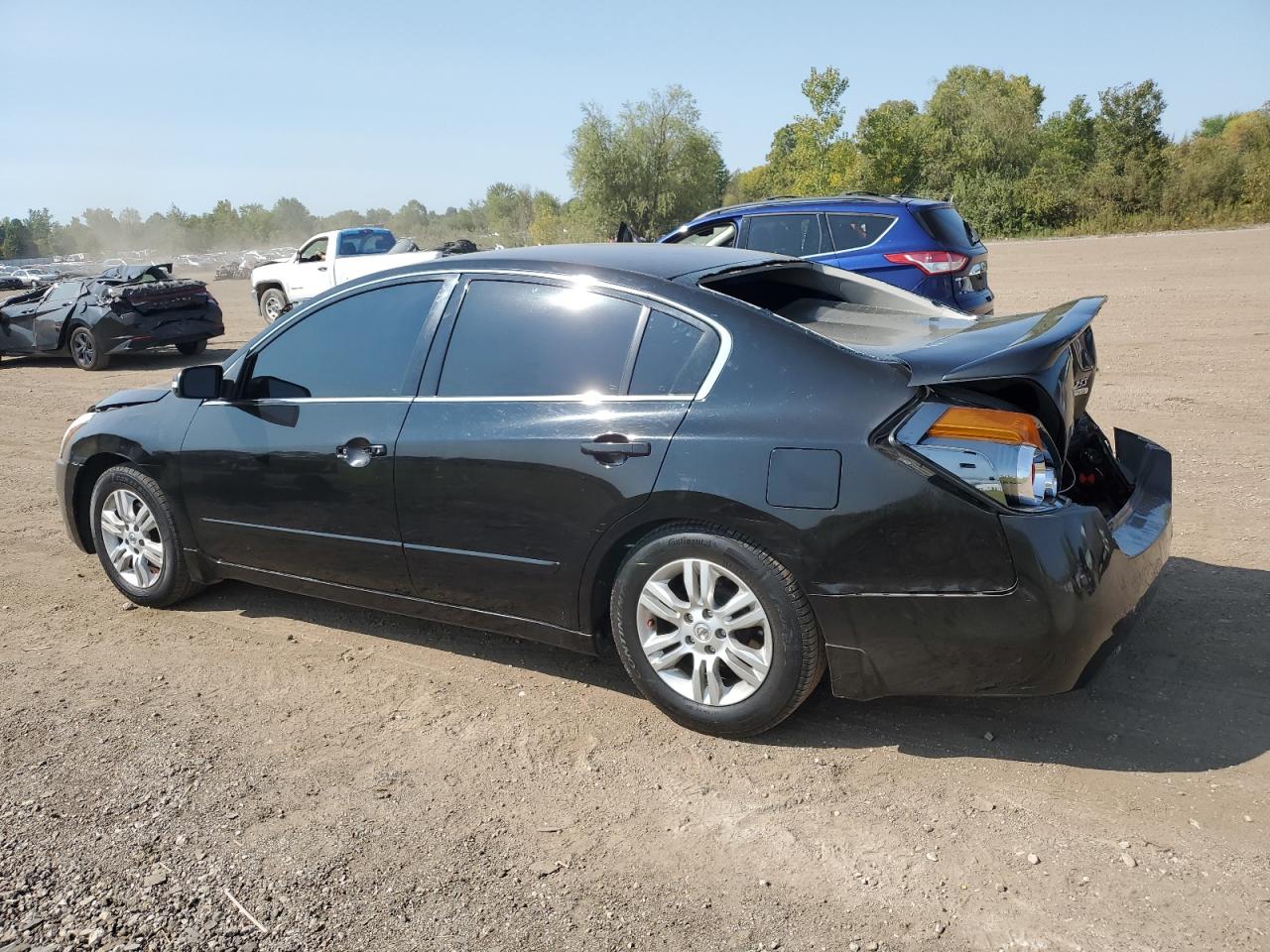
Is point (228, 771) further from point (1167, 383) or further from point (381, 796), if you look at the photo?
point (1167, 383)

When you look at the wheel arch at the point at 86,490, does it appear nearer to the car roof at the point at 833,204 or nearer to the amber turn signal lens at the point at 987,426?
the amber turn signal lens at the point at 987,426

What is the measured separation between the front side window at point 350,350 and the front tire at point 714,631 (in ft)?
4.28

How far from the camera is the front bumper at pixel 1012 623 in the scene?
124 inches

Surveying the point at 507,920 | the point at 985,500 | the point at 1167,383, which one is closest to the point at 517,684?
the point at 507,920

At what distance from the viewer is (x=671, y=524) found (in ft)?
11.9

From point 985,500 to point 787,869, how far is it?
120 centimetres

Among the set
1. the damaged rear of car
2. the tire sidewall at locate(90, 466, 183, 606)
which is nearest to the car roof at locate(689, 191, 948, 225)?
the tire sidewall at locate(90, 466, 183, 606)

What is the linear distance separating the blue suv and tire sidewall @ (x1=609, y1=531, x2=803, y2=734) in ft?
21.5

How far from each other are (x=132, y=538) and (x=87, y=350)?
1156 centimetres

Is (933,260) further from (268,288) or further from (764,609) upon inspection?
(268,288)

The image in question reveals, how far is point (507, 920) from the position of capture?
281 cm

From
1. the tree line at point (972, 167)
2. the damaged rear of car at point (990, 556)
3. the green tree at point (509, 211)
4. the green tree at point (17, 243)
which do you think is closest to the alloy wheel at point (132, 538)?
the damaged rear of car at point (990, 556)

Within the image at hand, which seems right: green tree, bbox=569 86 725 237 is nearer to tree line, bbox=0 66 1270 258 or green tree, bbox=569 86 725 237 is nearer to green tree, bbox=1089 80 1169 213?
tree line, bbox=0 66 1270 258

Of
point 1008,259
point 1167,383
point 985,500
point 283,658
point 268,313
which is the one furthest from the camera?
point 1008,259
